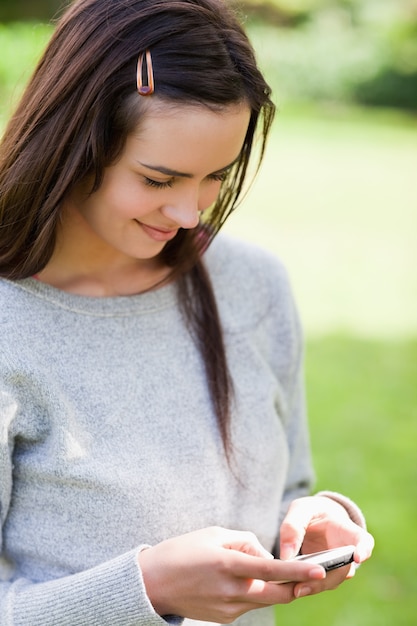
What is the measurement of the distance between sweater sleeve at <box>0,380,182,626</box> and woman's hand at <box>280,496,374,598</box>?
0.86ft

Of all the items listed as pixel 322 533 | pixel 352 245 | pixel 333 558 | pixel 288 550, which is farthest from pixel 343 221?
pixel 333 558

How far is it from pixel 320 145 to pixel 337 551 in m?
12.9

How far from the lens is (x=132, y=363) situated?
174 centimetres

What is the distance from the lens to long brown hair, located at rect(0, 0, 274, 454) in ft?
4.91

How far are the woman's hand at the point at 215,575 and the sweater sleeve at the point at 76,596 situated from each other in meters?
0.02

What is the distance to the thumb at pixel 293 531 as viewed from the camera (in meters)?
1.62

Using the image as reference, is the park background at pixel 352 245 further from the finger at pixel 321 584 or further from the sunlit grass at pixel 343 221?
the finger at pixel 321 584

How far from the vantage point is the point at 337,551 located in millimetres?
1510

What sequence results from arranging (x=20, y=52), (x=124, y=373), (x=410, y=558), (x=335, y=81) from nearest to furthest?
(x=124, y=373) → (x=410, y=558) → (x=20, y=52) → (x=335, y=81)

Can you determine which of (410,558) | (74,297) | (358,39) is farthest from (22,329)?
(358,39)

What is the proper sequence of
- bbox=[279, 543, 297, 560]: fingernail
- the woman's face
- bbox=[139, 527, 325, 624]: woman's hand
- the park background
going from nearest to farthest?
bbox=[139, 527, 325, 624]: woman's hand
the woman's face
bbox=[279, 543, 297, 560]: fingernail
the park background

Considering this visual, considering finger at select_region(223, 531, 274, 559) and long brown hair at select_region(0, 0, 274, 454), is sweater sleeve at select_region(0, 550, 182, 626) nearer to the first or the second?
finger at select_region(223, 531, 274, 559)

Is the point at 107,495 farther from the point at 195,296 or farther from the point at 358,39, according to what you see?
the point at 358,39

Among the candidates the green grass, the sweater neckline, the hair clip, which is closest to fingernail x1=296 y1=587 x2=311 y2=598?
the sweater neckline
